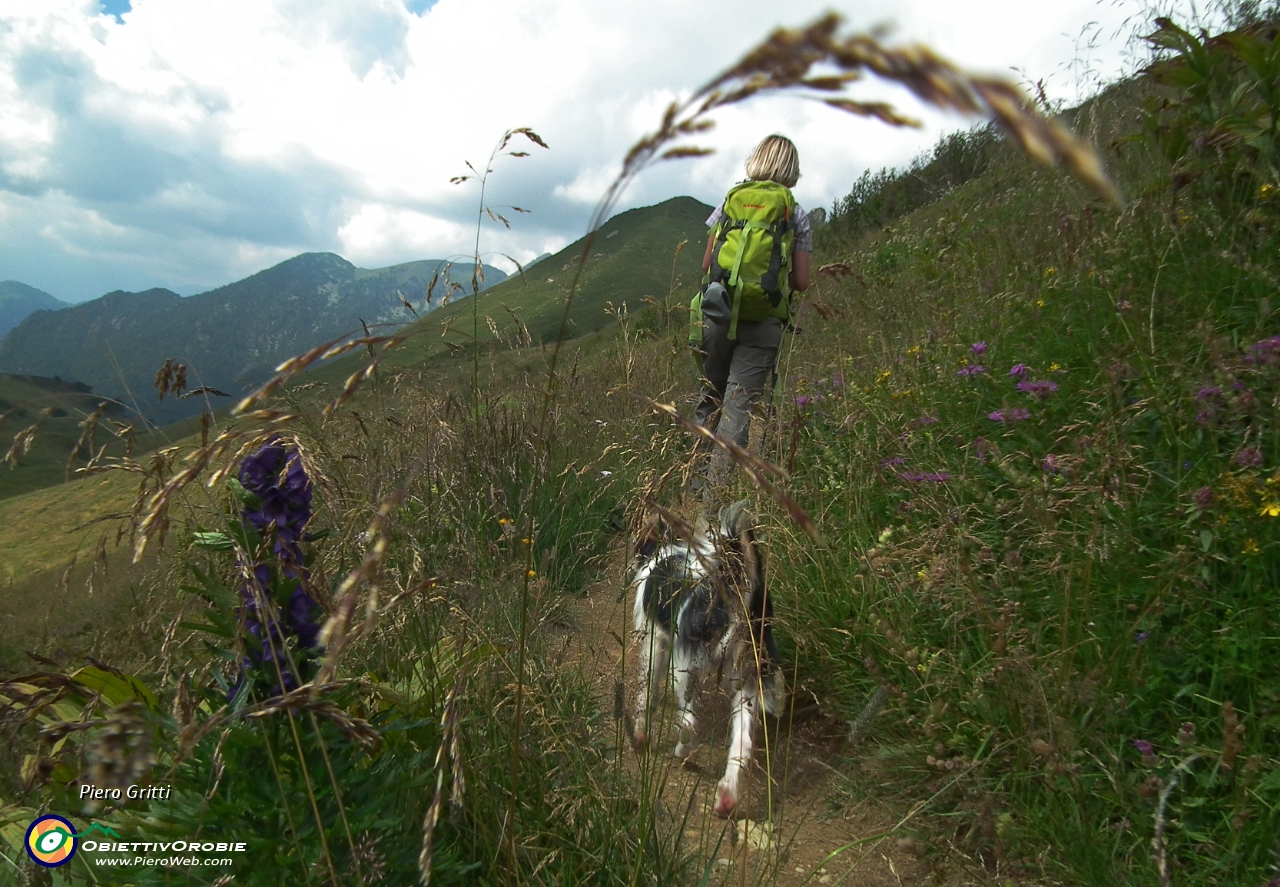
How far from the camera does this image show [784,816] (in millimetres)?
2195

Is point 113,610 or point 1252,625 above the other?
point 1252,625

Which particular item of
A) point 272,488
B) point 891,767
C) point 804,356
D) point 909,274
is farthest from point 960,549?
point 909,274

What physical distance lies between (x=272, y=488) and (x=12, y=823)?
39.2 inches

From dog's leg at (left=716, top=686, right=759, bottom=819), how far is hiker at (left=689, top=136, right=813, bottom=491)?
174cm

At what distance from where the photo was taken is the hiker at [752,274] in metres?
3.88

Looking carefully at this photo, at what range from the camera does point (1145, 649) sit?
1972 millimetres

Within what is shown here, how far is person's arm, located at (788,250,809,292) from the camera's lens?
157 inches

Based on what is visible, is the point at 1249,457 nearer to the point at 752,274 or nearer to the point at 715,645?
the point at 715,645

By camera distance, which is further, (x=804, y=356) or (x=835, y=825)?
(x=804, y=356)

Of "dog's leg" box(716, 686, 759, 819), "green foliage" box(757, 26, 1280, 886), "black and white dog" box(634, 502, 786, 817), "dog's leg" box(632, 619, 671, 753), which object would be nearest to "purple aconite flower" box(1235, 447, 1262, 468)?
"green foliage" box(757, 26, 1280, 886)

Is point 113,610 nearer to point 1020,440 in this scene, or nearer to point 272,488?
point 272,488

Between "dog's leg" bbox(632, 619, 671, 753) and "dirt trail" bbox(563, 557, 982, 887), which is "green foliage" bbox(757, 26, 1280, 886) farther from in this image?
"dog's leg" bbox(632, 619, 671, 753)

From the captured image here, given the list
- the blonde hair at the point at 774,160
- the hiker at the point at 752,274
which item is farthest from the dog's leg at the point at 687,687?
the blonde hair at the point at 774,160

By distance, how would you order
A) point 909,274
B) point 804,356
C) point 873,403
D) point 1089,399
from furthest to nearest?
1. point 909,274
2. point 804,356
3. point 873,403
4. point 1089,399
